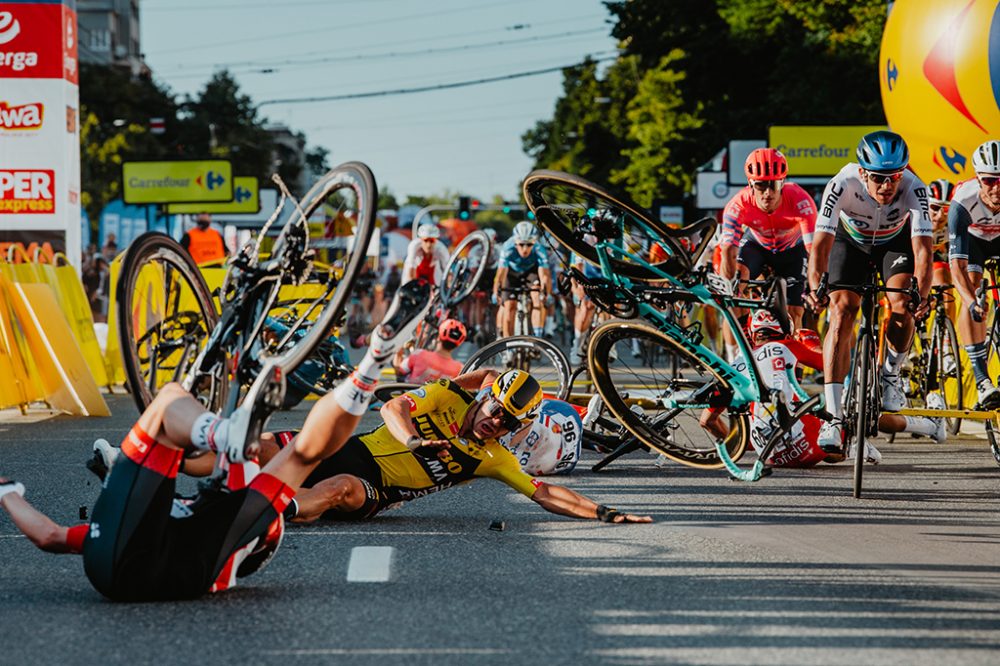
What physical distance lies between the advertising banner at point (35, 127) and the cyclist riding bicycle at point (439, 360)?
31.1 ft

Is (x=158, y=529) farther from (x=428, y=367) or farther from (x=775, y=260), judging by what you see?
(x=428, y=367)

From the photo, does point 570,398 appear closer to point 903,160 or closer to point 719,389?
point 719,389

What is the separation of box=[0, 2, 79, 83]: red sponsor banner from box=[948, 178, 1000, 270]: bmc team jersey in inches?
574

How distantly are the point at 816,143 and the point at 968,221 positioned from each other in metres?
19.4

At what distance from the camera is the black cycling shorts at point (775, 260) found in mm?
12219

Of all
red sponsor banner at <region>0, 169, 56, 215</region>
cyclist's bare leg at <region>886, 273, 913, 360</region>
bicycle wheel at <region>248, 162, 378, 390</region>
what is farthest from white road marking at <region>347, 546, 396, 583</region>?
red sponsor banner at <region>0, 169, 56, 215</region>

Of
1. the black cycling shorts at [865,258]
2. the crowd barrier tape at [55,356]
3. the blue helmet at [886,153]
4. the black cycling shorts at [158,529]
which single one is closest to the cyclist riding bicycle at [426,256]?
the crowd barrier tape at [55,356]

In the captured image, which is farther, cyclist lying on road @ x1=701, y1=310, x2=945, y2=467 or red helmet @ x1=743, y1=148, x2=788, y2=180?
red helmet @ x1=743, y1=148, x2=788, y2=180

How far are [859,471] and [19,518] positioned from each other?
16.1 feet

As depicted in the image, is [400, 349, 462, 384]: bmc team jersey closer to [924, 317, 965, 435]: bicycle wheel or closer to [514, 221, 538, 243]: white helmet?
[924, 317, 965, 435]: bicycle wheel

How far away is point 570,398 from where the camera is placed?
1152cm

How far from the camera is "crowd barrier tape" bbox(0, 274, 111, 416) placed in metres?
14.4

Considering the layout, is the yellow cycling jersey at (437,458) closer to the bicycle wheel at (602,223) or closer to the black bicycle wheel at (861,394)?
the bicycle wheel at (602,223)

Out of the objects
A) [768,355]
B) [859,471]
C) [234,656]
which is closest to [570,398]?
[768,355]
